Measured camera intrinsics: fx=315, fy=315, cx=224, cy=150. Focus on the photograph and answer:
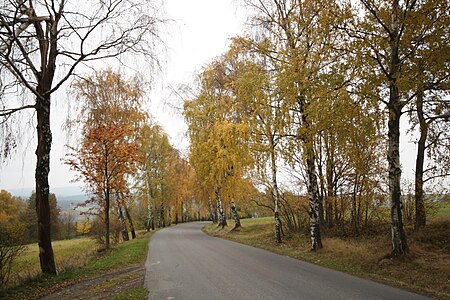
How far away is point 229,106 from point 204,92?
4.74 metres

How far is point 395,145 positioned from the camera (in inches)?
370

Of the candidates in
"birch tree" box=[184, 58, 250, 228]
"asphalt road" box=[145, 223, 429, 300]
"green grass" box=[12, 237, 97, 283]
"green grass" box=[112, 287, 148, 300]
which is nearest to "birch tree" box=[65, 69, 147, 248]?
"green grass" box=[12, 237, 97, 283]

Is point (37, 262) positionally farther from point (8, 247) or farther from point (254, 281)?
point (254, 281)

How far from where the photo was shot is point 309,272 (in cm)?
870

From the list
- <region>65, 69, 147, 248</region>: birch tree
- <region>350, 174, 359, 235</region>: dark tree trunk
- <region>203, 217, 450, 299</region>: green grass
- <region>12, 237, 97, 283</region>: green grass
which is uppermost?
<region>65, 69, 147, 248</region>: birch tree

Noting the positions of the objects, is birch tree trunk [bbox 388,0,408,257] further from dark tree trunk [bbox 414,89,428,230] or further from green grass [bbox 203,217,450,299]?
dark tree trunk [bbox 414,89,428,230]

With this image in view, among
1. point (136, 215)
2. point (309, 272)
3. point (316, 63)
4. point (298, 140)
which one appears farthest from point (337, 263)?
point (136, 215)

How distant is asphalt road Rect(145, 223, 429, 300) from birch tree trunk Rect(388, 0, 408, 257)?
220 centimetres

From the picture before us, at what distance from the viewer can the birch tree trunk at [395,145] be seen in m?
9.03

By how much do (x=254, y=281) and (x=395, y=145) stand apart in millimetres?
5746

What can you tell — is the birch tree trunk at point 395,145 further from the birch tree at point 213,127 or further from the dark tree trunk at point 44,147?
the dark tree trunk at point 44,147

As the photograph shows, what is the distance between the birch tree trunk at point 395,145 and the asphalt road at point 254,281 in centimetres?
220

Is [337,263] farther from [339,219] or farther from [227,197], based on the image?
[227,197]

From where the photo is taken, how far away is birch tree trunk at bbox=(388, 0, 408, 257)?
903 centimetres
